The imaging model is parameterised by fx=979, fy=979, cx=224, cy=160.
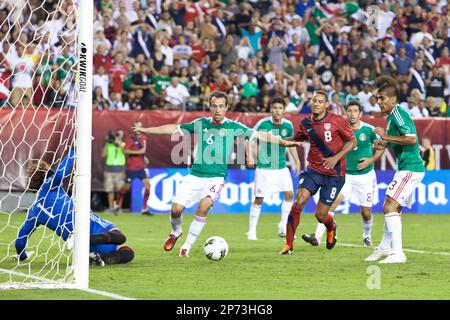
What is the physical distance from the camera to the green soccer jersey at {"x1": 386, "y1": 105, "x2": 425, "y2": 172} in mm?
12797

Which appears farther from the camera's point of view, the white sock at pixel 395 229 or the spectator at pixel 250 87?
the spectator at pixel 250 87

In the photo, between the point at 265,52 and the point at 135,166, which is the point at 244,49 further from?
the point at 135,166

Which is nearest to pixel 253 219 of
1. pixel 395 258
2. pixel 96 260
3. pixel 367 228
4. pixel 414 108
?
pixel 367 228

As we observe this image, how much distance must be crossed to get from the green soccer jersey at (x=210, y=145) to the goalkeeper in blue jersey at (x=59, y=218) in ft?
7.23

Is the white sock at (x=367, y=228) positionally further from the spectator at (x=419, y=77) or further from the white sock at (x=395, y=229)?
the spectator at (x=419, y=77)

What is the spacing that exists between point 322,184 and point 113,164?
10913mm

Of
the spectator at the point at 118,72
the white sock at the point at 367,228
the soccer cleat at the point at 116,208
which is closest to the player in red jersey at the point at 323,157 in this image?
the white sock at the point at 367,228

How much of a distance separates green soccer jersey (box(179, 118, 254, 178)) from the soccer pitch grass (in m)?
1.22

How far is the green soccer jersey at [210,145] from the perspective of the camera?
Result: 14008mm

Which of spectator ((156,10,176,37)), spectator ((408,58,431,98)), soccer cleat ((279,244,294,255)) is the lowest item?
soccer cleat ((279,244,294,255))

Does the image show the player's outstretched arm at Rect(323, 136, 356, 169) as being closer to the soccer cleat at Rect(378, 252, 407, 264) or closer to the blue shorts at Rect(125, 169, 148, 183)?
the soccer cleat at Rect(378, 252, 407, 264)

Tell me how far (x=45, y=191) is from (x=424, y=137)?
15.5m

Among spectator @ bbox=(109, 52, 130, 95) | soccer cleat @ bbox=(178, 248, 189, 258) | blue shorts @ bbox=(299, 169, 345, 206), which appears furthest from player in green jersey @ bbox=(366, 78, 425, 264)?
spectator @ bbox=(109, 52, 130, 95)

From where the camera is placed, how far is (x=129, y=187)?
958 inches
